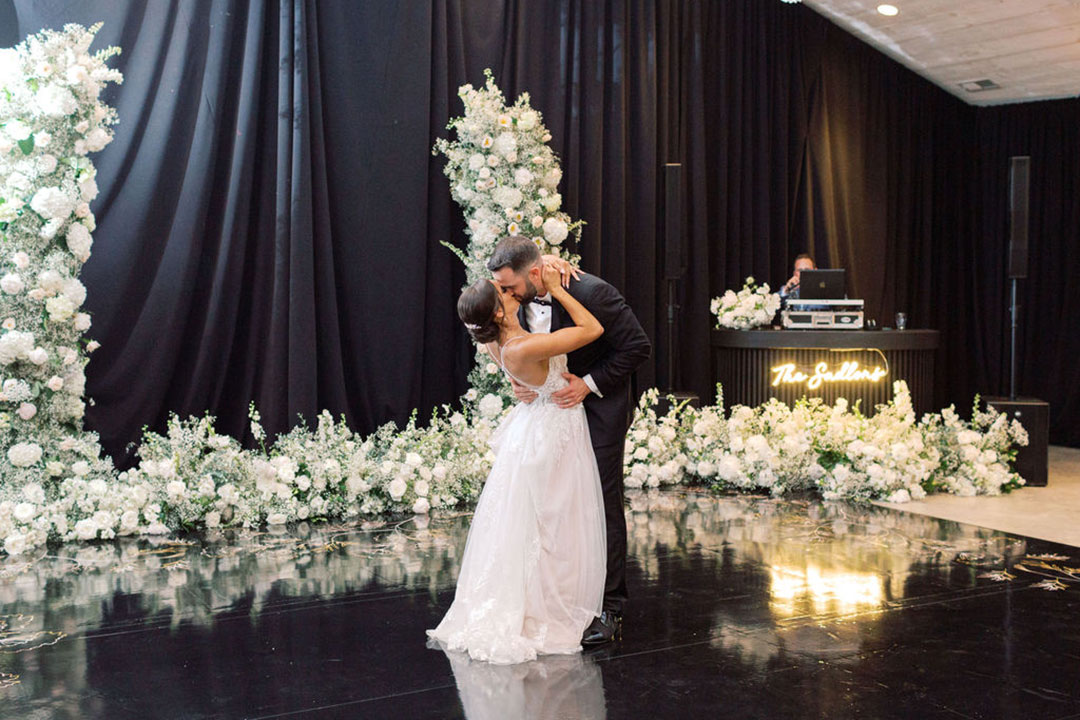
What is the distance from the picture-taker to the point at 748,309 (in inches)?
318

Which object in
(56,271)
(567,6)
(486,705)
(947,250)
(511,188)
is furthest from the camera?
(947,250)

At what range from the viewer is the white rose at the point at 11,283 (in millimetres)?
5273

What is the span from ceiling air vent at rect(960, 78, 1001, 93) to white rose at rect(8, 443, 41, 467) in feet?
31.4

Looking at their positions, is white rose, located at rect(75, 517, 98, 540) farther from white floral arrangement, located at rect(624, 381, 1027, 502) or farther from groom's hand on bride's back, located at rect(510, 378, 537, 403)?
white floral arrangement, located at rect(624, 381, 1027, 502)

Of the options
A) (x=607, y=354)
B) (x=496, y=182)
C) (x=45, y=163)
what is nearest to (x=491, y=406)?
(x=496, y=182)

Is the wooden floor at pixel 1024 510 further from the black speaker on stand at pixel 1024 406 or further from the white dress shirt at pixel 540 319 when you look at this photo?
the white dress shirt at pixel 540 319

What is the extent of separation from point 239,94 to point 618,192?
→ 3.22 m

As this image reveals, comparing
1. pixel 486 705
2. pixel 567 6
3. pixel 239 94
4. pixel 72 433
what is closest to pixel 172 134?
pixel 239 94

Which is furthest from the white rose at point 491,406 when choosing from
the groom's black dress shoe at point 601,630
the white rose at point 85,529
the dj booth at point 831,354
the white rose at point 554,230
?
the groom's black dress shoe at point 601,630

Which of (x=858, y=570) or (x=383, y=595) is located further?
(x=858, y=570)

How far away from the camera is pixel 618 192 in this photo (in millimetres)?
8555

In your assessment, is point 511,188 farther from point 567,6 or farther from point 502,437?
point 502,437

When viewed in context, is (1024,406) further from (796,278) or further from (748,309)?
(796,278)

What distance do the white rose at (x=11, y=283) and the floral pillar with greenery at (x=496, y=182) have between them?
2.81 m
